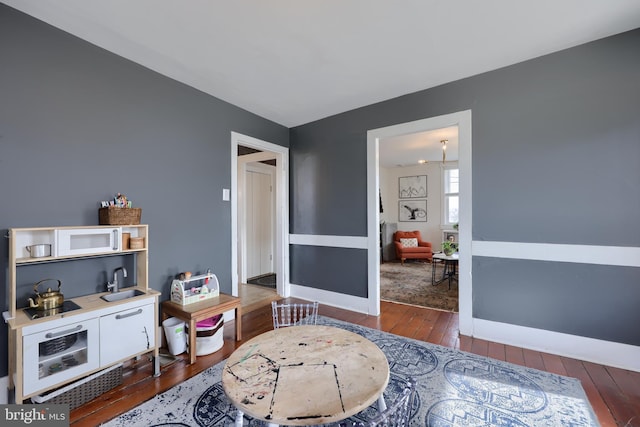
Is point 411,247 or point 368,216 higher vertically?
point 368,216

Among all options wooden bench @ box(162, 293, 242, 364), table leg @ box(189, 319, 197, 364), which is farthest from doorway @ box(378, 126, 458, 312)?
table leg @ box(189, 319, 197, 364)

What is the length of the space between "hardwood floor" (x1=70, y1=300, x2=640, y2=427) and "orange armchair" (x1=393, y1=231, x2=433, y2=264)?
3.43 meters

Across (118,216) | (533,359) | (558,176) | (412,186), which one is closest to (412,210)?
(412,186)

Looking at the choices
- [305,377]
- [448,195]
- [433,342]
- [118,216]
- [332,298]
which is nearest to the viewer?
[305,377]

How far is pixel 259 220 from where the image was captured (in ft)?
17.0

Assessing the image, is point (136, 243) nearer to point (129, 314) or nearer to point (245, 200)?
point (129, 314)

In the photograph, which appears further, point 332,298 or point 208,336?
point 332,298

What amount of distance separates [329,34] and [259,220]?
12.2ft

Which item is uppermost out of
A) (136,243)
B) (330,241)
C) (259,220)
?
(259,220)

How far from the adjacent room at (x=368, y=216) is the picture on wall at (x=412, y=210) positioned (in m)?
4.67

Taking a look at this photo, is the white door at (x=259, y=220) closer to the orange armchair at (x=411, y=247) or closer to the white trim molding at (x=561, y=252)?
the orange armchair at (x=411, y=247)

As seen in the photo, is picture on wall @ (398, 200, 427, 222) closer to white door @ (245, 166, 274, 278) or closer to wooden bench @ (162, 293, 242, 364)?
white door @ (245, 166, 274, 278)

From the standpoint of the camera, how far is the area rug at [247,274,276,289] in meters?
4.61

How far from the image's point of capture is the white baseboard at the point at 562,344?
6.72ft
